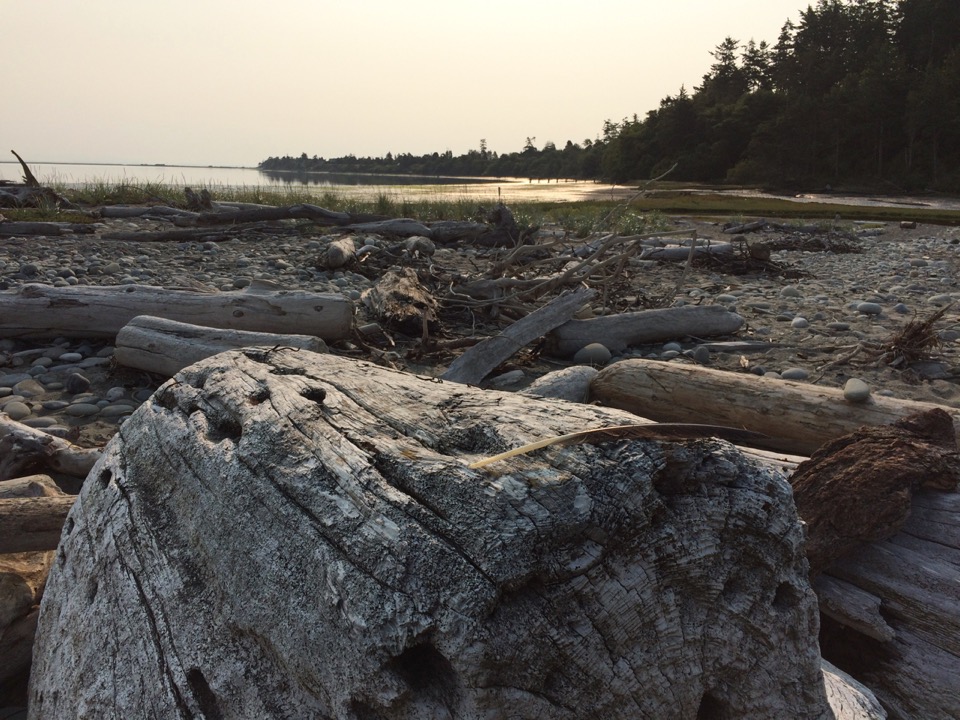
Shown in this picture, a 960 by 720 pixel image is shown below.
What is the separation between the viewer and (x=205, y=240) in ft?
38.7

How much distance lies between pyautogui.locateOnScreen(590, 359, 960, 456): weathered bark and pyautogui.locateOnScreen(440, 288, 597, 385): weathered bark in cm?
107

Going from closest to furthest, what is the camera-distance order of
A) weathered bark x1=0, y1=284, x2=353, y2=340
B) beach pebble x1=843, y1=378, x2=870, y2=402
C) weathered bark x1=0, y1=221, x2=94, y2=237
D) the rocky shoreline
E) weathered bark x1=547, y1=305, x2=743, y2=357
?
beach pebble x1=843, y1=378, x2=870, y2=402
the rocky shoreline
weathered bark x1=0, y1=284, x2=353, y2=340
weathered bark x1=547, y1=305, x2=743, y2=357
weathered bark x1=0, y1=221, x2=94, y2=237

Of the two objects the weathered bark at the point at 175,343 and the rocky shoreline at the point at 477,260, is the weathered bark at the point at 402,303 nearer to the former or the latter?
the rocky shoreline at the point at 477,260

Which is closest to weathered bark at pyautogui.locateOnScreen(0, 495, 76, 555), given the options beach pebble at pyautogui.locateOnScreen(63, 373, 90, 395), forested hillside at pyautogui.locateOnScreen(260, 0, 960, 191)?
beach pebble at pyautogui.locateOnScreen(63, 373, 90, 395)

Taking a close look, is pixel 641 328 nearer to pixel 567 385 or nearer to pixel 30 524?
pixel 567 385

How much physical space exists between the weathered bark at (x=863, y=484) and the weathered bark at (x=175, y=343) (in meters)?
3.51

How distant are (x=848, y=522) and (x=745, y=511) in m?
1.10

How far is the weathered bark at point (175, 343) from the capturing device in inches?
196

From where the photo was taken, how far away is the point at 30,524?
2.56 m

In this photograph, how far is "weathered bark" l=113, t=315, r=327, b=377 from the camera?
4.98 metres

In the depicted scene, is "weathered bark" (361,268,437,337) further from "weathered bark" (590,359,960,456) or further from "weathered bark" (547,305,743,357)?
"weathered bark" (590,359,960,456)

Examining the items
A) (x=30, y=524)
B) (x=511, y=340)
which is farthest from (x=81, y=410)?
(x=511, y=340)

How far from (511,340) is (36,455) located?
11.5ft

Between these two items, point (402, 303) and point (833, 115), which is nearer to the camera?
point (402, 303)
